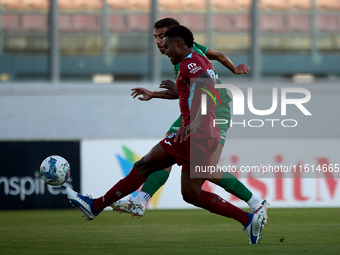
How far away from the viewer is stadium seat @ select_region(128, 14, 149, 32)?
11.7 meters

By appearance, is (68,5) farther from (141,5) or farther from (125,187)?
(125,187)

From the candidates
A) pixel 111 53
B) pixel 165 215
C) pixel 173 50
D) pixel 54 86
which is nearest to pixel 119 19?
pixel 111 53

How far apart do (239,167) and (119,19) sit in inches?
176

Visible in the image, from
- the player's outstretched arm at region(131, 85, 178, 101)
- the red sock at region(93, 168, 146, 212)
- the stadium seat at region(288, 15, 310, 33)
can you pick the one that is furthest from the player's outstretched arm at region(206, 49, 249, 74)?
the stadium seat at region(288, 15, 310, 33)

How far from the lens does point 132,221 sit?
6.82 m

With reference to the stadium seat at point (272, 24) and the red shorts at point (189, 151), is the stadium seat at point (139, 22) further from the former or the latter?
the red shorts at point (189, 151)

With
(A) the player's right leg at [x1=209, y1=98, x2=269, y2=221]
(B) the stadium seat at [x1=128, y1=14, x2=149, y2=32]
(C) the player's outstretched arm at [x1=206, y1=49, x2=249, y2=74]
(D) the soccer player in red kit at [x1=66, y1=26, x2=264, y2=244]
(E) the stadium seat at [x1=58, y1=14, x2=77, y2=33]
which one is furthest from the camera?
(B) the stadium seat at [x1=128, y1=14, x2=149, y2=32]

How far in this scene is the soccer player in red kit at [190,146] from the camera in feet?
13.8

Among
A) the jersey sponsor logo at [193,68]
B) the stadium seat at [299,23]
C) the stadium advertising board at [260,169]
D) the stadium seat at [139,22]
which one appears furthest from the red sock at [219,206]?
the stadium seat at [299,23]

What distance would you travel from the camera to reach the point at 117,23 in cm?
1184

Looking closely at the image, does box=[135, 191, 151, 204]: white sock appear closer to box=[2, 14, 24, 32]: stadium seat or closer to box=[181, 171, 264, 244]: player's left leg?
box=[181, 171, 264, 244]: player's left leg

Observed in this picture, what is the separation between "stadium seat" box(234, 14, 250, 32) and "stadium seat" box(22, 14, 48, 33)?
379 centimetres

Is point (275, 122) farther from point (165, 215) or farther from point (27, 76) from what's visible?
point (27, 76)

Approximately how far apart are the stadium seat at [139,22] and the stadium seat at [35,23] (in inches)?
65.8
